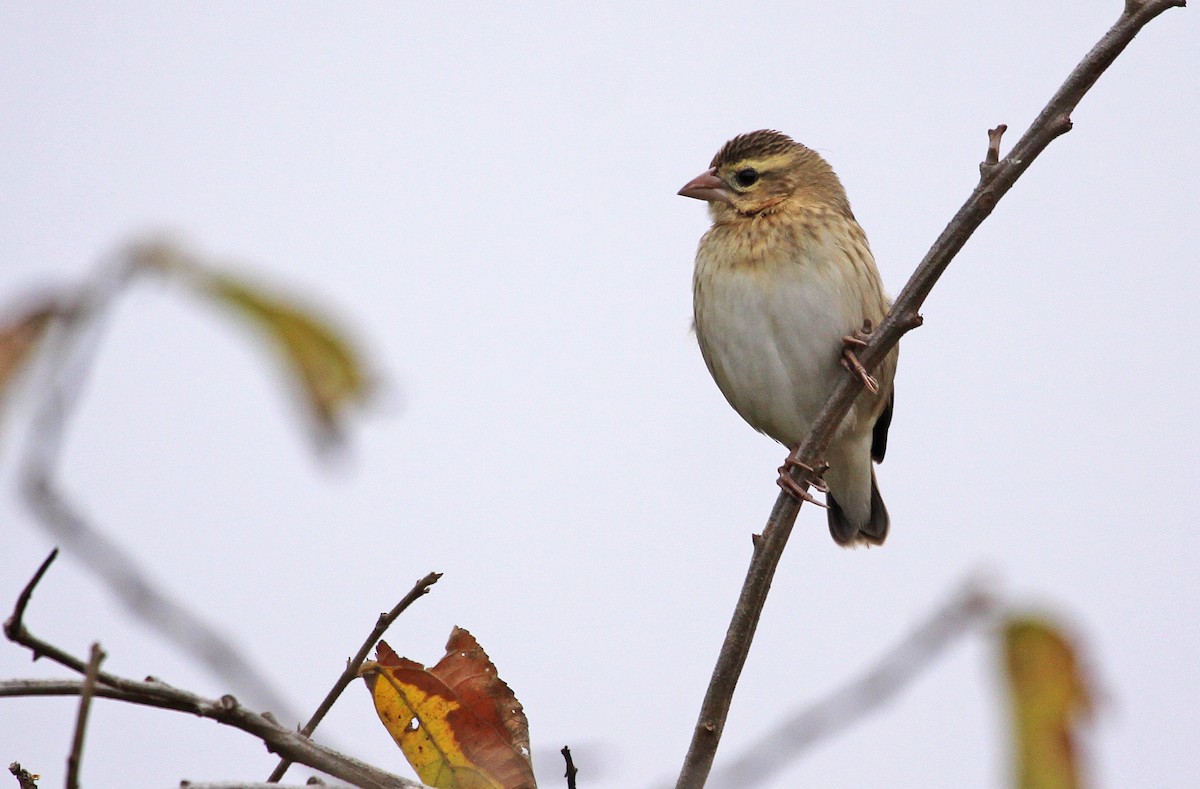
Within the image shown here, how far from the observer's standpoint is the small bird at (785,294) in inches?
208

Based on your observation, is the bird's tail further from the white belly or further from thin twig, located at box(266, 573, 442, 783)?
thin twig, located at box(266, 573, 442, 783)

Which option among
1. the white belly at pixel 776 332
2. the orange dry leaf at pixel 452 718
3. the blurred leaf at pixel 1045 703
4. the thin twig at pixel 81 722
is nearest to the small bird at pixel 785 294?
the white belly at pixel 776 332

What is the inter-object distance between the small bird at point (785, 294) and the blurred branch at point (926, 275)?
5.79 feet

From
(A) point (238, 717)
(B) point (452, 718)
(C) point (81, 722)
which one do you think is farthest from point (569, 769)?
(C) point (81, 722)

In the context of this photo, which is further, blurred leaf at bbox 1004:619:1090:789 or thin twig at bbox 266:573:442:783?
thin twig at bbox 266:573:442:783

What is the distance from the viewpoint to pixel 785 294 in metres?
5.32

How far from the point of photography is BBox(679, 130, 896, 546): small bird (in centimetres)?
529

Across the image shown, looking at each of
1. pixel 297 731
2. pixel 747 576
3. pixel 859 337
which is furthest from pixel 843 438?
pixel 297 731

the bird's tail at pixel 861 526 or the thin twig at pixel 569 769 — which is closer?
the thin twig at pixel 569 769

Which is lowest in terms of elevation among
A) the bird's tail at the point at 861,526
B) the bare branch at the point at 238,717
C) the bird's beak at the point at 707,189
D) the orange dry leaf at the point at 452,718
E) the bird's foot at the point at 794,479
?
the bare branch at the point at 238,717

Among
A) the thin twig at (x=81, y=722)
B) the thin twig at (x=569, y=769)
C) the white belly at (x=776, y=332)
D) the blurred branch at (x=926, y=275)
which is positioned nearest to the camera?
the thin twig at (x=81, y=722)

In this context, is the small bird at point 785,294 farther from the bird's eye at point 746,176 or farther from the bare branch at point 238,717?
the bare branch at point 238,717

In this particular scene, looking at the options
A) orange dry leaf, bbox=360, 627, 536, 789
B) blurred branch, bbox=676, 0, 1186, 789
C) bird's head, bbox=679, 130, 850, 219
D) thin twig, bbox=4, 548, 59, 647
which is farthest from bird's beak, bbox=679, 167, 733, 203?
thin twig, bbox=4, 548, 59, 647

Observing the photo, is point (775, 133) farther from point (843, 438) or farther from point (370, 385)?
point (370, 385)
